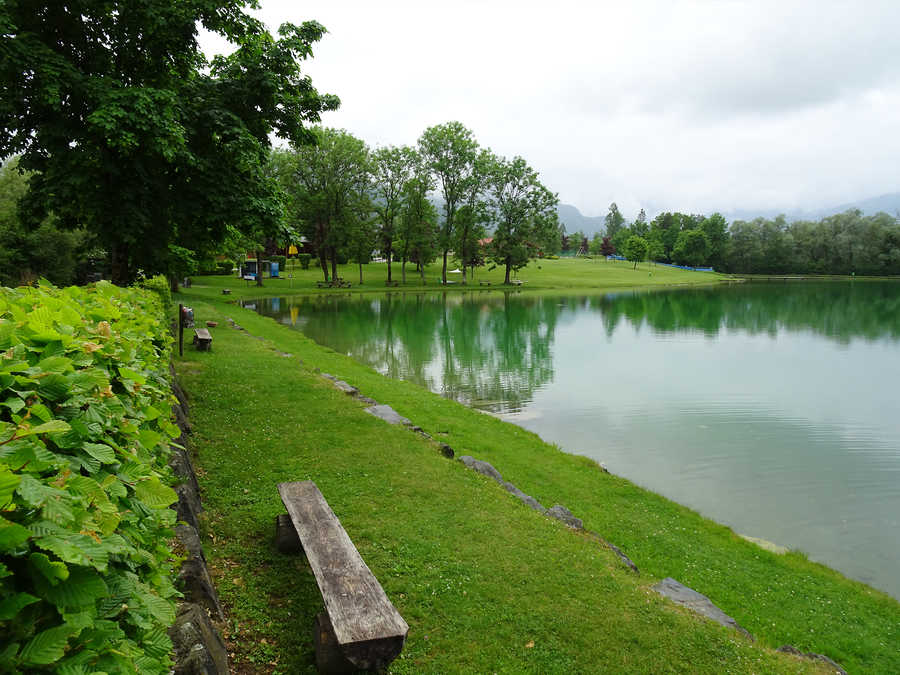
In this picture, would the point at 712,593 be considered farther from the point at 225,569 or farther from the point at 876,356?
the point at 876,356

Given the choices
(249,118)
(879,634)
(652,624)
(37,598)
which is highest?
(249,118)

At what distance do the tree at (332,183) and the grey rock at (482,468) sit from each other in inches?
2133

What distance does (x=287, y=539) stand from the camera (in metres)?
6.35

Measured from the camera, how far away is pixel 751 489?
1171 cm

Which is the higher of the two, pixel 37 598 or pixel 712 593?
pixel 37 598

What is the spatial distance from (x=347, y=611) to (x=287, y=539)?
2295mm

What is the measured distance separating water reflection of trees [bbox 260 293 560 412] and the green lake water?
0.14 m

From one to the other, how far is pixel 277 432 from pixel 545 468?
218 inches

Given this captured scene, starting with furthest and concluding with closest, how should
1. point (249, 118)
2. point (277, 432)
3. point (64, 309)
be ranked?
point (249, 118)
point (277, 432)
point (64, 309)

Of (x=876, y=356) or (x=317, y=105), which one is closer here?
(x=317, y=105)

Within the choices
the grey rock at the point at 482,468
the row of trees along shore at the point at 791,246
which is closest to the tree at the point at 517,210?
the row of trees along shore at the point at 791,246

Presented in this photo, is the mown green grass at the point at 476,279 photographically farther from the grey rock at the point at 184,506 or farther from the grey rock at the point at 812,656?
the grey rock at the point at 812,656

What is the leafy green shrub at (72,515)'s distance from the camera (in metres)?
1.46

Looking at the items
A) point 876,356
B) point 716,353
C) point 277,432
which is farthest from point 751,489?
point 876,356
